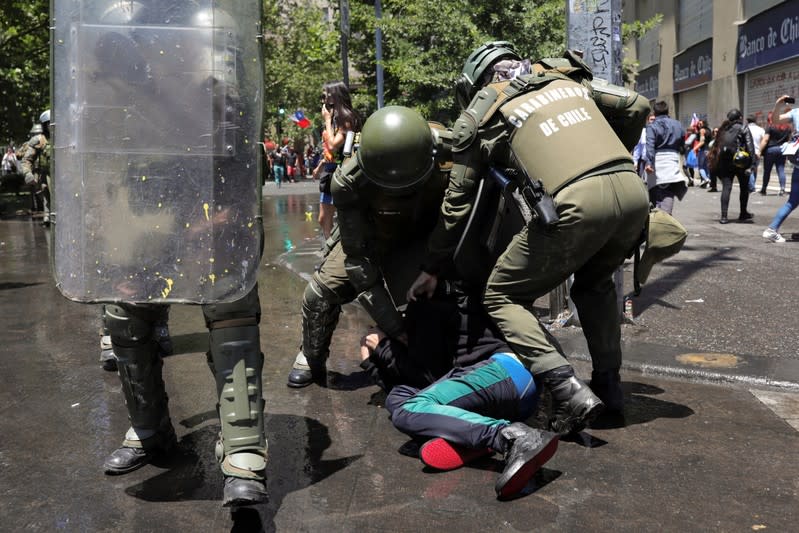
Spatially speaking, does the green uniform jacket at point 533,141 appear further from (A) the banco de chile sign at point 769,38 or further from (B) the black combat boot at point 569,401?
(A) the banco de chile sign at point 769,38

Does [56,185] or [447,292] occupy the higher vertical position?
[56,185]

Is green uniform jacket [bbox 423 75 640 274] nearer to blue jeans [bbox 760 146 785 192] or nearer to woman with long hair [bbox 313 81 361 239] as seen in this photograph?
woman with long hair [bbox 313 81 361 239]

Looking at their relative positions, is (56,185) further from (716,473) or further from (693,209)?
(693,209)

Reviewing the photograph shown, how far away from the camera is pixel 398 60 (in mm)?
11352

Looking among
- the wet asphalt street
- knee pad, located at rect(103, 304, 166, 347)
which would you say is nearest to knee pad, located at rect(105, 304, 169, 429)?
A: knee pad, located at rect(103, 304, 166, 347)

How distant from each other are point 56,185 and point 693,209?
13.8m

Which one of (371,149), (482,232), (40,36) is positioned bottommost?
(482,232)

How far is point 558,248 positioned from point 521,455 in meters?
0.92

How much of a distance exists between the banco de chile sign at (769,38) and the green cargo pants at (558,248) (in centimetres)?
1930

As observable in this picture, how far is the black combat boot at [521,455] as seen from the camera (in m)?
3.04

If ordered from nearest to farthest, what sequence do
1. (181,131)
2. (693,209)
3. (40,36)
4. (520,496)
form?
(181,131), (520,496), (693,209), (40,36)

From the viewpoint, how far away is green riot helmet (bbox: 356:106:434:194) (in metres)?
3.59

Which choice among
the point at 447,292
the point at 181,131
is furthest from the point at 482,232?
the point at 181,131

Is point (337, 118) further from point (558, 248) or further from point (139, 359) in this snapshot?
point (139, 359)
